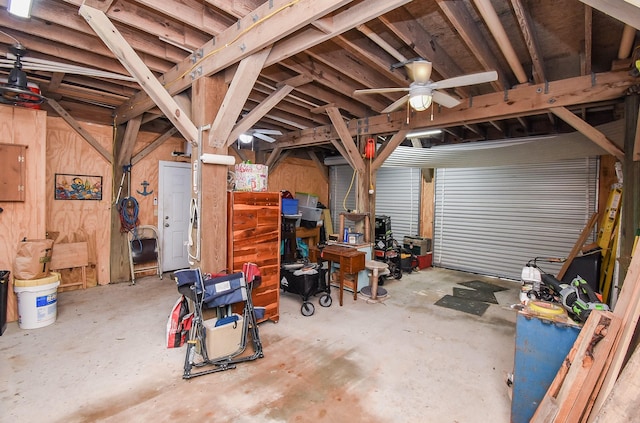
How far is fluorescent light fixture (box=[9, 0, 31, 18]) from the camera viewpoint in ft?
7.04

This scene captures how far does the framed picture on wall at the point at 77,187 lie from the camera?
4443 mm

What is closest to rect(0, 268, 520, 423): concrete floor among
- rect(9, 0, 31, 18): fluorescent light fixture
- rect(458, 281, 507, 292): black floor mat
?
rect(458, 281, 507, 292): black floor mat

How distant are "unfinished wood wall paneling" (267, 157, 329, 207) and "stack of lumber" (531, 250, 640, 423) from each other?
6.28 meters

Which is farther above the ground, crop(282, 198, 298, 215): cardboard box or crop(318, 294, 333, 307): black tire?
crop(282, 198, 298, 215): cardboard box

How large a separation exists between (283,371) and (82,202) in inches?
167

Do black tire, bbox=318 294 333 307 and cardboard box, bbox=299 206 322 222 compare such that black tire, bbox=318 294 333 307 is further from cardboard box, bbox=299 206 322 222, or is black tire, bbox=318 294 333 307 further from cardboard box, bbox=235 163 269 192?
cardboard box, bbox=299 206 322 222

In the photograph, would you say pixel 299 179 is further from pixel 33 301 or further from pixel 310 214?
pixel 33 301

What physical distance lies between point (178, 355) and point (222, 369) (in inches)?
21.5

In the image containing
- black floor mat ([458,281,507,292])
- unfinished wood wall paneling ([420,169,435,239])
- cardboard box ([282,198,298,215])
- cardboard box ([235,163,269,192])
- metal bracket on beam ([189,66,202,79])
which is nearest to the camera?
metal bracket on beam ([189,66,202,79])

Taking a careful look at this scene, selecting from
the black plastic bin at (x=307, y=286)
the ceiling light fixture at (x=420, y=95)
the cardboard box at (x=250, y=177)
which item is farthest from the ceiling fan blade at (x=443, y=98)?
the black plastic bin at (x=307, y=286)

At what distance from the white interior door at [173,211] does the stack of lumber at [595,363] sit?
5.60 m

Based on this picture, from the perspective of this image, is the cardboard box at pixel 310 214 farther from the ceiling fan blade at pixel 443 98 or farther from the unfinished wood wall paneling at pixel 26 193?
the unfinished wood wall paneling at pixel 26 193

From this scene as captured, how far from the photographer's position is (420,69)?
2.61 m

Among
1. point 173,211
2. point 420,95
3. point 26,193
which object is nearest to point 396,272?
point 420,95
